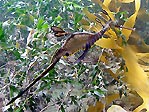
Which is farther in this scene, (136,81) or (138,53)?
(138,53)

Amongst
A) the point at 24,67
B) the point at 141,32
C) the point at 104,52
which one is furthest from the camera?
the point at 141,32

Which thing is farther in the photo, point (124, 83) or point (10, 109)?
point (124, 83)

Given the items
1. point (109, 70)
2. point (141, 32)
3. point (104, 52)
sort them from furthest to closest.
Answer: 1. point (141, 32)
2. point (104, 52)
3. point (109, 70)

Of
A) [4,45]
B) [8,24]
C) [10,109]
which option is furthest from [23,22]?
[10,109]

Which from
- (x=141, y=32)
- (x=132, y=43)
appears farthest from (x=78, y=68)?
(x=141, y=32)

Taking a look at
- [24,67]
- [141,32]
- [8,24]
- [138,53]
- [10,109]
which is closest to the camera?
[10,109]

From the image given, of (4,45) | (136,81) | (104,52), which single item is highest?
(4,45)

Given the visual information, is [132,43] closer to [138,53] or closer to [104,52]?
[138,53]

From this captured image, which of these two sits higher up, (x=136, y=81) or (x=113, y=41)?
(x=113, y=41)

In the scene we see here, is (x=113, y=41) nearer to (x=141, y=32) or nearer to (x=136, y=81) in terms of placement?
(x=136, y=81)
